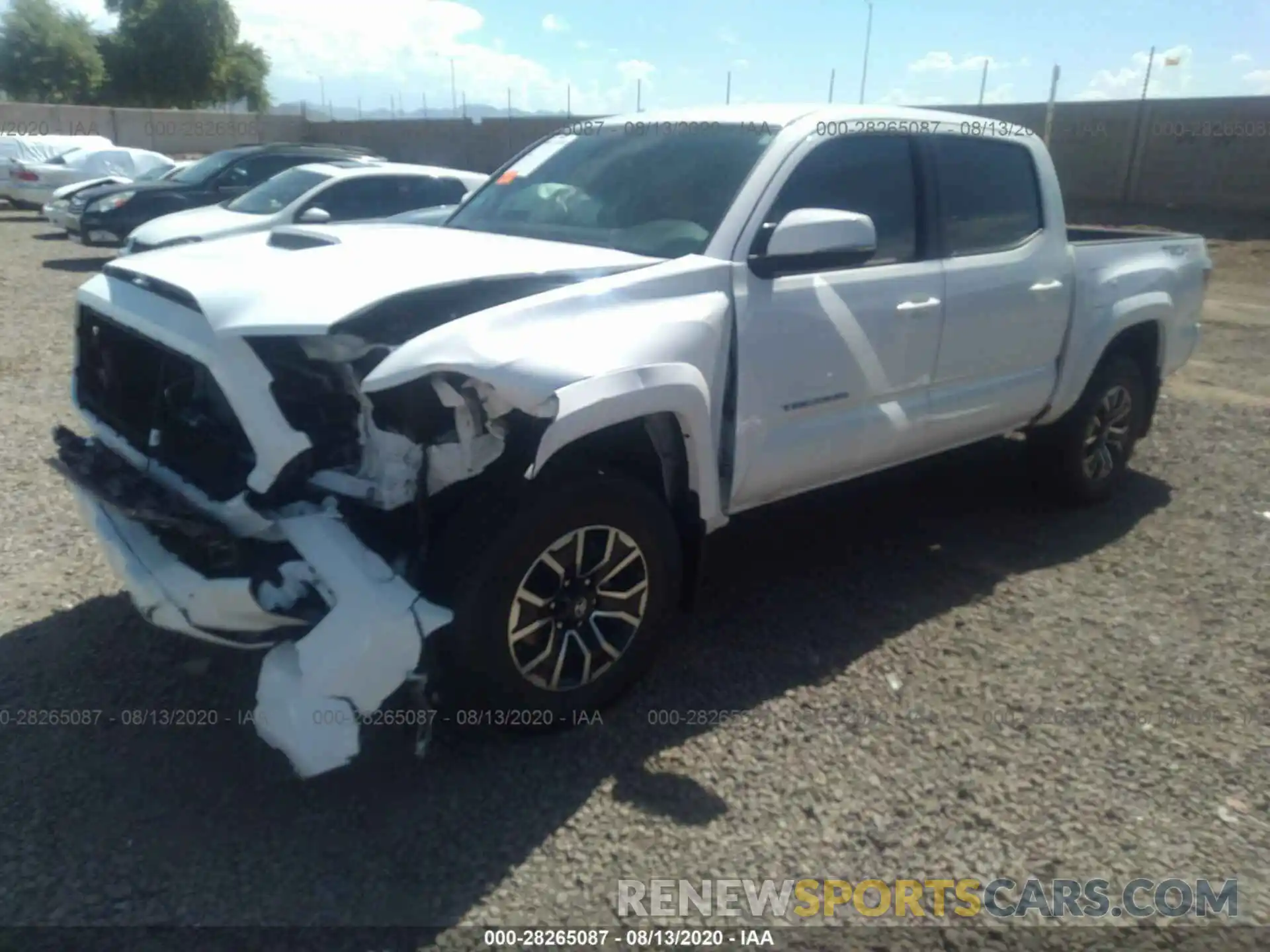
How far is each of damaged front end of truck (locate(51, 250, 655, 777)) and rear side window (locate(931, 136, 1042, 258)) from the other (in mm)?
1947

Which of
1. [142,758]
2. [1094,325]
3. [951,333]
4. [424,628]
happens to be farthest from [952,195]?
[142,758]

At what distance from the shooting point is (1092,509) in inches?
226

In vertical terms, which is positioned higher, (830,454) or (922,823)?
(830,454)

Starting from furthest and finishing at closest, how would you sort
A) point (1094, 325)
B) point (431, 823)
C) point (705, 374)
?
1. point (1094, 325)
2. point (705, 374)
3. point (431, 823)

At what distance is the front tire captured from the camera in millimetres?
2988

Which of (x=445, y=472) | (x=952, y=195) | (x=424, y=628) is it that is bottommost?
(x=424, y=628)

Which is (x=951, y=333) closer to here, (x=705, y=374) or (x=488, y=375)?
(x=705, y=374)

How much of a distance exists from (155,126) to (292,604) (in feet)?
130

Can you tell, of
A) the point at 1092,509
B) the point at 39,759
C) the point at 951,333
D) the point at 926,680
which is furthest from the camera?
the point at 1092,509

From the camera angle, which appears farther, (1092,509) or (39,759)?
(1092,509)

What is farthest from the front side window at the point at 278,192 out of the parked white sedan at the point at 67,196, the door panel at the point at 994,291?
the door panel at the point at 994,291

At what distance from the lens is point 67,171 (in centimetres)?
1984

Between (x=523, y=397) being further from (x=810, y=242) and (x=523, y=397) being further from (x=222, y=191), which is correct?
(x=222, y=191)

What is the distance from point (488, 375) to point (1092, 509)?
417 centimetres
